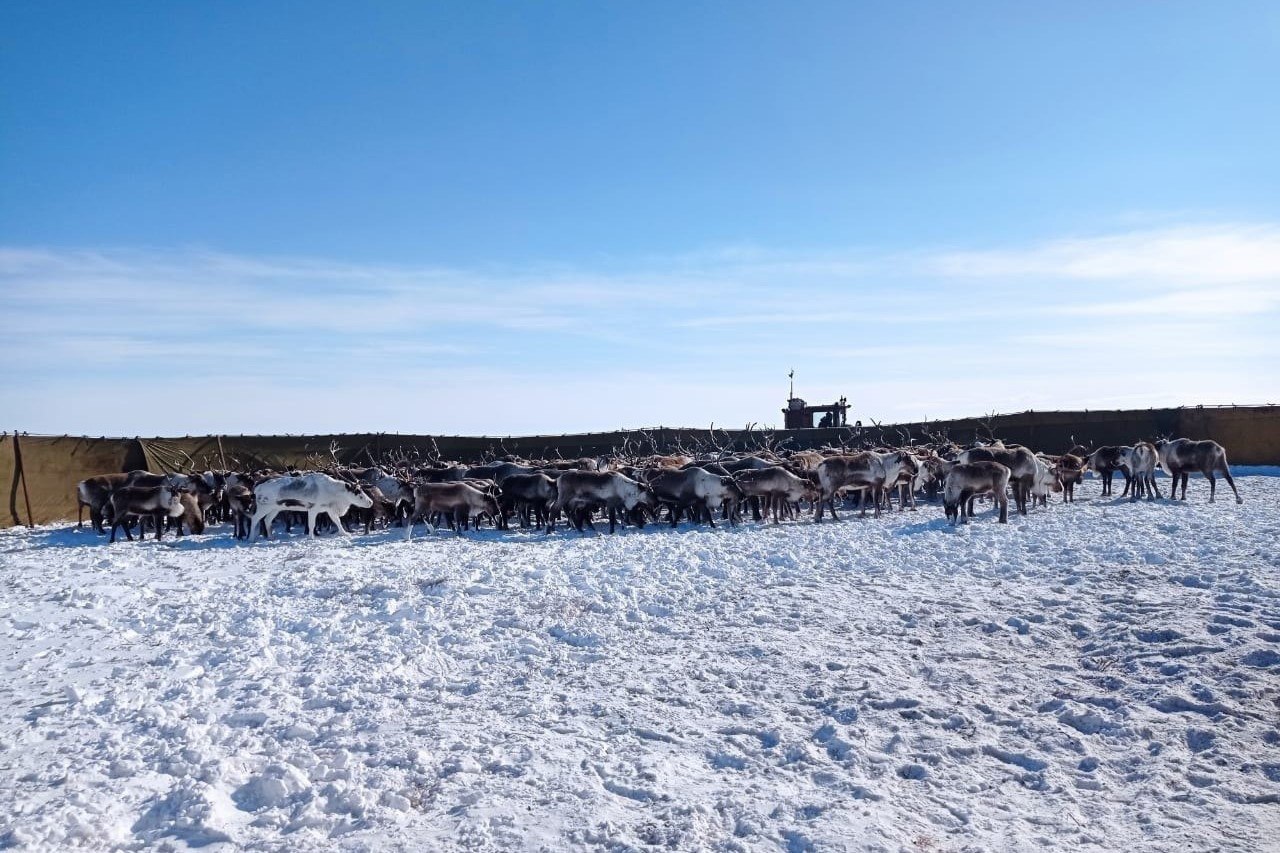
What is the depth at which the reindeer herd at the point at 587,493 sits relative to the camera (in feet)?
50.2

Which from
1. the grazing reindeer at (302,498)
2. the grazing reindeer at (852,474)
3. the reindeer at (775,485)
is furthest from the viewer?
the grazing reindeer at (852,474)

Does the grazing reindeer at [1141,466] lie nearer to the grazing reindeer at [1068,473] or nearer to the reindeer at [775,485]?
the grazing reindeer at [1068,473]

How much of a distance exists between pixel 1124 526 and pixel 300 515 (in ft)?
51.5

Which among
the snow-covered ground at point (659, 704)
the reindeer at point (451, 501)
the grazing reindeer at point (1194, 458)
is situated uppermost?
the grazing reindeer at point (1194, 458)

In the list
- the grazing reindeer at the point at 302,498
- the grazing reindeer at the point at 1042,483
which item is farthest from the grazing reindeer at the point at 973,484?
the grazing reindeer at the point at 302,498

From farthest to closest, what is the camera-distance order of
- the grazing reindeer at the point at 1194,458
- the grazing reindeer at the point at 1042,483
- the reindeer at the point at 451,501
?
the grazing reindeer at the point at 1194,458
the grazing reindeer at the point at 1042,483
the reindeer at the point at 451,501

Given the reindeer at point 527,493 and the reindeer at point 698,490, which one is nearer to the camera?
the reindeer at point 698,490

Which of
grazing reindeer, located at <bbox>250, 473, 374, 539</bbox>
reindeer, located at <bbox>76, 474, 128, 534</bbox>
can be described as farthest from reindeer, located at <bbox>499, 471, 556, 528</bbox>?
reindeer, located at <bbox>76, 474, 128, 534</bbox>

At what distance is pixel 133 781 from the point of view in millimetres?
5113

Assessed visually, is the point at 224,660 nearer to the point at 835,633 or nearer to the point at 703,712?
the point at 703,712

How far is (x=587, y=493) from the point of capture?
15.9 meters

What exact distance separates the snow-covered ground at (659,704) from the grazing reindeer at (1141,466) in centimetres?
893

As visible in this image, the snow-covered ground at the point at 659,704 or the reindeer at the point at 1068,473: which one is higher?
the reindeer at the point at 1068,473

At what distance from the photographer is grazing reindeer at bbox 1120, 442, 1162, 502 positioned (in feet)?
62.4
